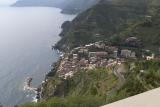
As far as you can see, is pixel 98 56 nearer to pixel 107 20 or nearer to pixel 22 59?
pixel 22 59

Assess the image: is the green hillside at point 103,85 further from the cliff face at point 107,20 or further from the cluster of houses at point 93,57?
the cliff face at point 107,20

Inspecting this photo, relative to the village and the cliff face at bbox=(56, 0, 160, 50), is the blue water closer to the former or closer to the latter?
the village

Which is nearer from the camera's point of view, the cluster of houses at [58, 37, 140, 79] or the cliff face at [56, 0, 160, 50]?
the cluster of houses at [58, 37, 140, 79]

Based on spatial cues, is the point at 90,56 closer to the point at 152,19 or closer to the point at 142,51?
the point at 142,51

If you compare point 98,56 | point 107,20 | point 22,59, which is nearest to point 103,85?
point 98,56

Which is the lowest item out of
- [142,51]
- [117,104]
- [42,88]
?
[42,88]

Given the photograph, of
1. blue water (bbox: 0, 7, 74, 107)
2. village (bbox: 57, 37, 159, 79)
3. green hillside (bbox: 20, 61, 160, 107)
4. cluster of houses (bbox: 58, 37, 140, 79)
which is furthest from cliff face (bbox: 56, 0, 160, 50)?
green hillside (bbox: 20, 61, 160, 107)

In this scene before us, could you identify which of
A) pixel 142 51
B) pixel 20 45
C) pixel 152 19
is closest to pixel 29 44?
pixel 20 45
